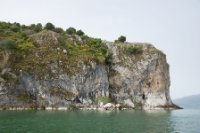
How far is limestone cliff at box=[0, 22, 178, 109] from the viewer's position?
9675cm

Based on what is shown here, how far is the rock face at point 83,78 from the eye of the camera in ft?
316

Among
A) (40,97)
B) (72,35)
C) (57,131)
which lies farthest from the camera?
(72,35)

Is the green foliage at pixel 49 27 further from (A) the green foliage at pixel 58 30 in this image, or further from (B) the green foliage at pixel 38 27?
(B) the green foliage at pixel 38 27

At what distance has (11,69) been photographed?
95.9 metres

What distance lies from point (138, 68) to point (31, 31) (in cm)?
4037

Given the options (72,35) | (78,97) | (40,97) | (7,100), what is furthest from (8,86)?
(72,35)

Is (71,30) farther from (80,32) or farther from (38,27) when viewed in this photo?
(38,27)

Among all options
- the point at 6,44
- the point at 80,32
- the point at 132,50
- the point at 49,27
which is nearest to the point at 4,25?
the point at 49,27

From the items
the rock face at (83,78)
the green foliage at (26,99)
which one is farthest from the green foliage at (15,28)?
the green foliage at (26,99)

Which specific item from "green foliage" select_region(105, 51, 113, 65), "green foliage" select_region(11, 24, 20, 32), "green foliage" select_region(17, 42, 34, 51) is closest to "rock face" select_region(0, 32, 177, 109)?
"green foliage" select_region(105, 51, 113, 65)

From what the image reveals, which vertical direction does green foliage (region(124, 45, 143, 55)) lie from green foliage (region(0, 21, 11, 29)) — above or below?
below

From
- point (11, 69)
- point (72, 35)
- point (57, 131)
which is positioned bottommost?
point (57, 131)

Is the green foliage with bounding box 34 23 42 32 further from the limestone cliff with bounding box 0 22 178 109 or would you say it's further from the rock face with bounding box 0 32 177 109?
the rock face with bounding box 0 32 177 109

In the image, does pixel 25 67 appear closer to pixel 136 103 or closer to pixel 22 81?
pixel 22 81
